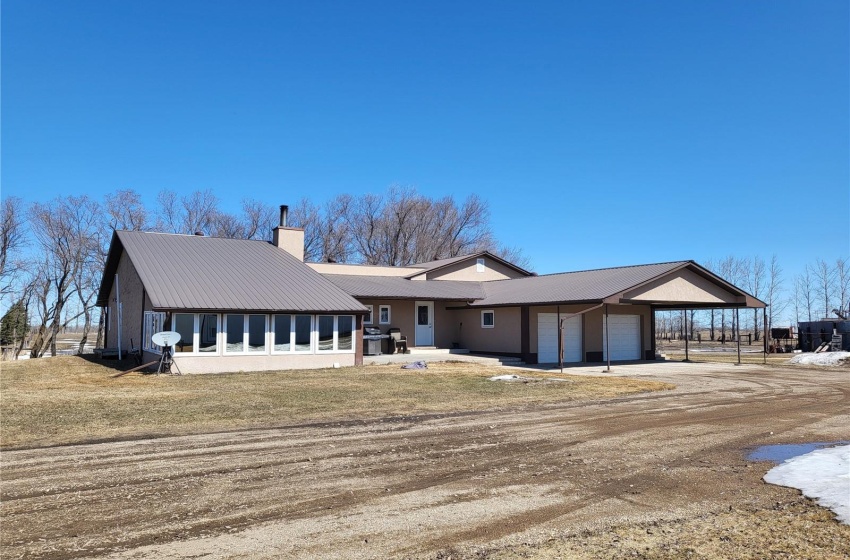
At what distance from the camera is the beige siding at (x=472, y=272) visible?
100 feet

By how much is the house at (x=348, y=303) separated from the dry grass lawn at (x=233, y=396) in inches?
55.2

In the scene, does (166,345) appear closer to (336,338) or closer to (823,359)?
(336,338)

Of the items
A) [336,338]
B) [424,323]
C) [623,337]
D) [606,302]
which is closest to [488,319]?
[424,323]

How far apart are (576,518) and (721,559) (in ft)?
4.21

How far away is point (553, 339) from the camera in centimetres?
2495

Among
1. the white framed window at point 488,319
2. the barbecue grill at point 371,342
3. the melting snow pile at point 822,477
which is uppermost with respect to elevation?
the white framed window at point 488,319

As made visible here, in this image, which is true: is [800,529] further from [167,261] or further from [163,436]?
[167,261]

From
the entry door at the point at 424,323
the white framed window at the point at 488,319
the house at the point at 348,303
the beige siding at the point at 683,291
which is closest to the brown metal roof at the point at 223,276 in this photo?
the house at the point at 348,303

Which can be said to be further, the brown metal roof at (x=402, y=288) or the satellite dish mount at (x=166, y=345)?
the brown metal roof at (x=402, y=288)

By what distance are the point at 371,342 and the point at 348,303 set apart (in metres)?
3.65

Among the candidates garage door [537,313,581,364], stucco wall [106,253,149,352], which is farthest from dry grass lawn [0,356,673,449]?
garage door [537,313,581,364]

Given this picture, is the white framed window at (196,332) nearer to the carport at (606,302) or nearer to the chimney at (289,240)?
the chimney at (289,240)

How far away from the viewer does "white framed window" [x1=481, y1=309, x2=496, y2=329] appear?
26391 millimetres

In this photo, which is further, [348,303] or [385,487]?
[348,303]
